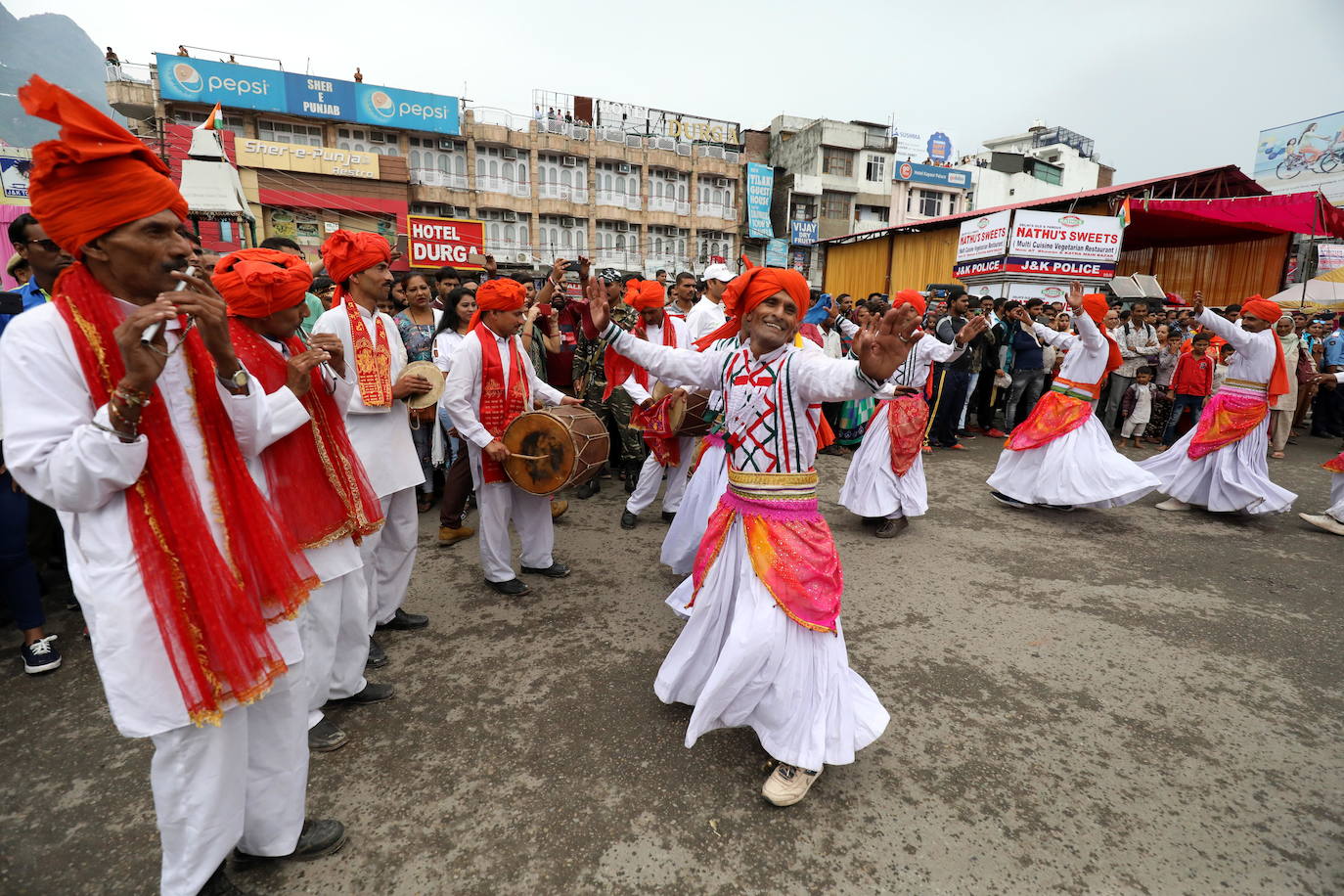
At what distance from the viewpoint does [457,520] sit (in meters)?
5.20

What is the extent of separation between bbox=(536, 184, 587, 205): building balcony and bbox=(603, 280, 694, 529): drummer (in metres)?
27.1

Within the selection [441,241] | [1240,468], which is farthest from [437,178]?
[1240,468]

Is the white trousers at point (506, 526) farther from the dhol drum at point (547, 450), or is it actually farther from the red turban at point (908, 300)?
the red turban at point (908, 300)

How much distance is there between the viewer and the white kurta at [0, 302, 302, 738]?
1.45 meters

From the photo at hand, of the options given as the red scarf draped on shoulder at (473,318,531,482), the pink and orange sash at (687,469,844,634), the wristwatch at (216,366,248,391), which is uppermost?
the wristwatch at (216,366,248,391)

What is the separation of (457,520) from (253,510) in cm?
344

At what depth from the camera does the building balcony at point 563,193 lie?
30.4 m

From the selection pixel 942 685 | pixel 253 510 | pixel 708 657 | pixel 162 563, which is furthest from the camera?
pixel 942 685

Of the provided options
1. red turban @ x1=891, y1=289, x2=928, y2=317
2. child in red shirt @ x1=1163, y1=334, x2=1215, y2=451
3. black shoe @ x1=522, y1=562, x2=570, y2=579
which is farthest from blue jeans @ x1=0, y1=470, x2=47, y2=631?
child in red shirt @ x1=1163, y1=334, x2=1215, y2=451

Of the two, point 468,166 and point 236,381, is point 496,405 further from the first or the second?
point 468,166

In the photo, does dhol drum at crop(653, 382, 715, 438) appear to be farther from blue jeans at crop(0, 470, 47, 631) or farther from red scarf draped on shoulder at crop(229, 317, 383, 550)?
blue jeans at crop(0, 470, 47, 631)

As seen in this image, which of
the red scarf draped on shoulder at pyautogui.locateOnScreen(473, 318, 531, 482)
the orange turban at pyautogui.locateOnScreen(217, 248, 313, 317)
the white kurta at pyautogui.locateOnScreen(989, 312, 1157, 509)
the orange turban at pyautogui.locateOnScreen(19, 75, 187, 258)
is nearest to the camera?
the orange turban at pyautogui.locateOnScreen(19, 75, 187, 258)

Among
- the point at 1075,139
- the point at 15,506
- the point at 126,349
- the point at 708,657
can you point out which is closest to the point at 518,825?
the point at 708,657

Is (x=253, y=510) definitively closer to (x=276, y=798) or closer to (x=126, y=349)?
(x=126, y=349)
